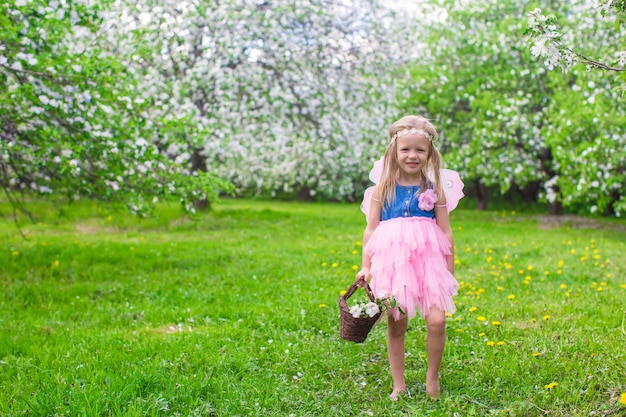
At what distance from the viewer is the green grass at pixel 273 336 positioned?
3.79m

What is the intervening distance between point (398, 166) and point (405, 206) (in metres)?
0.28

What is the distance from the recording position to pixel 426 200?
3936 mm

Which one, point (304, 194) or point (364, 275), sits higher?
point (364, 275)

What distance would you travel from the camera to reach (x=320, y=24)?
13.6 meters

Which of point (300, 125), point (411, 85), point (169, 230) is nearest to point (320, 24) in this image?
point (300, 125)

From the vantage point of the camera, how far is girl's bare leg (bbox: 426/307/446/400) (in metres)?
3.79

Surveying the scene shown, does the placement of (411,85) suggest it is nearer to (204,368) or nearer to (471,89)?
(471,89)

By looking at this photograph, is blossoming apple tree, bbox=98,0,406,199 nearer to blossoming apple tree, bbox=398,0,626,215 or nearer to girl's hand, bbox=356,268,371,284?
blossoming apple tree, bbox=398,0,626,215

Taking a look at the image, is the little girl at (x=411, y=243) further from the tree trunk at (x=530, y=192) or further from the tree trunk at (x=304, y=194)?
the tree trunk at (x=304, y=194)

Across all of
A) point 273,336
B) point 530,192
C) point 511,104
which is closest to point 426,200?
point 273,336

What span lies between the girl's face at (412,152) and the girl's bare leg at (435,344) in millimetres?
907

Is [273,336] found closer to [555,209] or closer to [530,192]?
[555,209]

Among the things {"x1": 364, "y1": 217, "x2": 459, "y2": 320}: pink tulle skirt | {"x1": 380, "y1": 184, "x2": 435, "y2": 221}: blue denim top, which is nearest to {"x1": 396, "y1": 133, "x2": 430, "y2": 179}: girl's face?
{"x1": 380, "y1": 184, "x2": 435, "y2": 221}: blue denim top

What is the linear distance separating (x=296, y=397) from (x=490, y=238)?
840 centimetres
